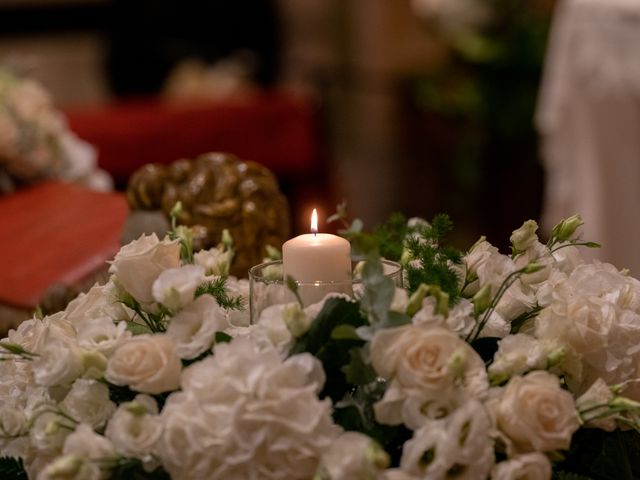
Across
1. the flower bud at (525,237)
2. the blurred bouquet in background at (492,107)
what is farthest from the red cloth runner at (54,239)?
the blurred bouquet in background at (492,107)

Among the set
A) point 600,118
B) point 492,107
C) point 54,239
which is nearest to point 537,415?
point 54,239

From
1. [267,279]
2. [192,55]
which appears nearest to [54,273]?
[267,279]

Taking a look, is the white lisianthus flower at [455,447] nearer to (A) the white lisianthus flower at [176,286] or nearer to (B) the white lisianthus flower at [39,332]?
(A) the white lisianthus flower at [176,286]

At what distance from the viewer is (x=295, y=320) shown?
0.85m

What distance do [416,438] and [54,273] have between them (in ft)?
3.69

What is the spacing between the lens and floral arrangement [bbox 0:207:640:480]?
2.52ft

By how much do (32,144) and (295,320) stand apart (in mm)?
1976

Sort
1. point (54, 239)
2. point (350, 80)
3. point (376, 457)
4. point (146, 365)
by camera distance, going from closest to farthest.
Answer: point (376, 457) → point (146, 365) → point (54, 239) → point (350, 80)

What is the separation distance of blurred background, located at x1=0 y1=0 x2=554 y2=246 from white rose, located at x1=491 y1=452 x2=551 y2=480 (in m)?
3.84

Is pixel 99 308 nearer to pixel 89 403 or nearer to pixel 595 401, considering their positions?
pixel 89 403

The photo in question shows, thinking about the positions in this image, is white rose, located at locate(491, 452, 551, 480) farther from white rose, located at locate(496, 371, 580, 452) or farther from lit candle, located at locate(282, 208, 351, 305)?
lit candle, located at locate(282, 208, 351, 305)

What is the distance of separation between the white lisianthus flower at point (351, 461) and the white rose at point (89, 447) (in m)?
0.16

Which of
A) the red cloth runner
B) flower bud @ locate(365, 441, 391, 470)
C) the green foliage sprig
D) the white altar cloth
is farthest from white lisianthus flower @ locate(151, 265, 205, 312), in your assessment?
the white altar cloth

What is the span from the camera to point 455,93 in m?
5.49
